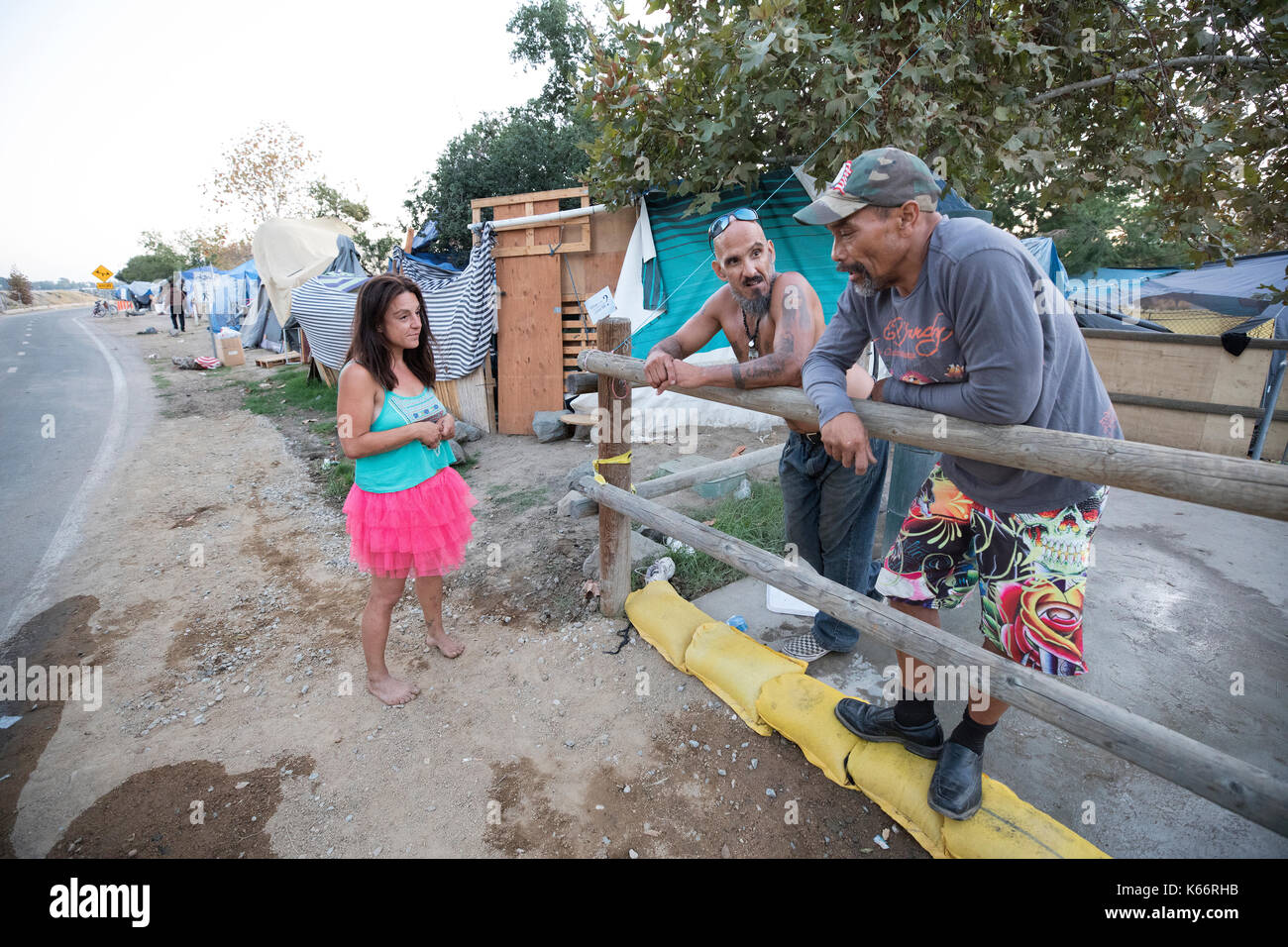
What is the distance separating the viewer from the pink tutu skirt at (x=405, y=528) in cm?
259

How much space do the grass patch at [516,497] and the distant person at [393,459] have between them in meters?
2.37

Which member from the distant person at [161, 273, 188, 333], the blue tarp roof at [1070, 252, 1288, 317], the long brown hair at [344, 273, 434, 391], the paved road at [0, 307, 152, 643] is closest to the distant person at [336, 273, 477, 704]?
the long brown hair at [344, 273, 434, 391]

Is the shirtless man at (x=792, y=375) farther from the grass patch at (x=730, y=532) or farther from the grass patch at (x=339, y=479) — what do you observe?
the grass patch at (x=339, y=479)

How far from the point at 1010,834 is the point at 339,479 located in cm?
592

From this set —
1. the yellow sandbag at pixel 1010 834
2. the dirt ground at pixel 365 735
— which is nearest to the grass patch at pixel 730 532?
the dirt ground at pixel 365 735

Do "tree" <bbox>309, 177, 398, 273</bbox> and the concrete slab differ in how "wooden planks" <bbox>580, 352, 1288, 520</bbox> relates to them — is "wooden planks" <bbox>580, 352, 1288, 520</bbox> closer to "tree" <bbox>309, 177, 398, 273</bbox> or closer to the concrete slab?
the concrete slab

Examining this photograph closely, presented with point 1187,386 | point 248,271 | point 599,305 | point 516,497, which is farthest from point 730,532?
point 248,271

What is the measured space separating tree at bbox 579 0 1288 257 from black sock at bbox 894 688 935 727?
2.97m

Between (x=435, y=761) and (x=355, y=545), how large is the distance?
97 centimetres

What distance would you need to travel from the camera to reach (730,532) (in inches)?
171

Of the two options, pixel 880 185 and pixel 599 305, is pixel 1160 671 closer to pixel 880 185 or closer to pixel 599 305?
pixel 880 185

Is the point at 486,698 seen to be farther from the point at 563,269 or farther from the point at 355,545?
the point at 563,269

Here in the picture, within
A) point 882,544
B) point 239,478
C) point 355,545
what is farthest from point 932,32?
point 239,478

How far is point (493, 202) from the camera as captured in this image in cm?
744
